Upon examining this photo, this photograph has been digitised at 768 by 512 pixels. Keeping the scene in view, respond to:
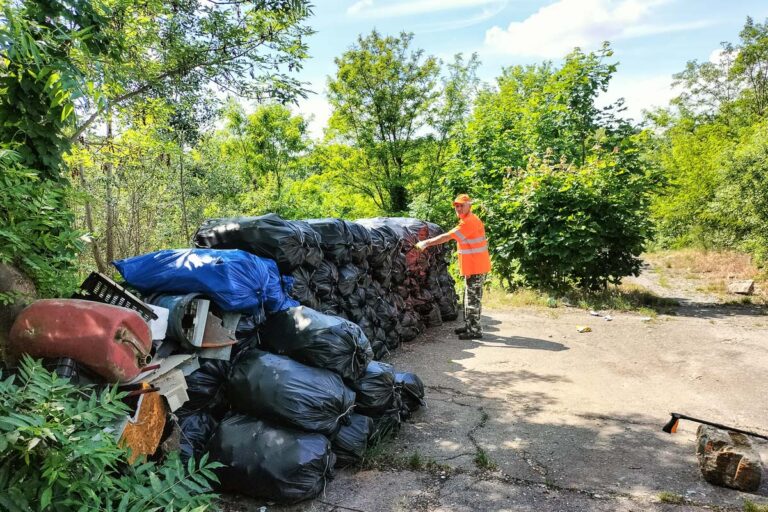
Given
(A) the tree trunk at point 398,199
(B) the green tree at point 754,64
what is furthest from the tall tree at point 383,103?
(B) the green tree at point 754,64

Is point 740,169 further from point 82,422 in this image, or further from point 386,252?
point 82,422

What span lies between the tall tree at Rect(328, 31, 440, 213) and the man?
1155cm

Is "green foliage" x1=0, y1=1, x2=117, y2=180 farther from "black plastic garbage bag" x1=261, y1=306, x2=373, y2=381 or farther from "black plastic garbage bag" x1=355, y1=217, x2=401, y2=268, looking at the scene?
"black plastic garbage bag" x1=355, y1=217, x2=401, y2=268

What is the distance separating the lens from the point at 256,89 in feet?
19.2

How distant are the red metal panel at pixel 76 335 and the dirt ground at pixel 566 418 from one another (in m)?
1.13

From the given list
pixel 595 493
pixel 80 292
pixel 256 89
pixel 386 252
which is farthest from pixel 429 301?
pixel 80 292

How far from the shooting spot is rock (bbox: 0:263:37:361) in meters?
2.35

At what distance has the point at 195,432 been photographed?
9.64ft

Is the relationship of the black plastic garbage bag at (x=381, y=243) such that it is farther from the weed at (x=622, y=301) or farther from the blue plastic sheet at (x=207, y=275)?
the weed at (x=622, y=301)

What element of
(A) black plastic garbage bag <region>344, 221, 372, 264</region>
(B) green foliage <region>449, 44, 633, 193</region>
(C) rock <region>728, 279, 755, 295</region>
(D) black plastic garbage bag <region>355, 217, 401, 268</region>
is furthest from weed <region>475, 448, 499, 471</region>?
(C) rock <region>728, 279, 755, 295</region>

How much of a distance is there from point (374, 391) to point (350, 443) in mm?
449

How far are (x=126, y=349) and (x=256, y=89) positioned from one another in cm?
436

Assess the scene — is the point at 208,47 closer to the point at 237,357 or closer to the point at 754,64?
the point at 237,357

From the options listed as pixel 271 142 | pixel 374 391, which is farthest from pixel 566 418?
pixel 271 142
